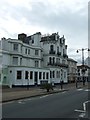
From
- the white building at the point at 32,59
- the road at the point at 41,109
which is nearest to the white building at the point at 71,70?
the white building at the point at 32,59

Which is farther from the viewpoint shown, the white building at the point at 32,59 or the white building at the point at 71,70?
the white building at the point at 71,70

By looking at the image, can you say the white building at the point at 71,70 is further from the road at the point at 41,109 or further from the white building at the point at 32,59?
the road at the point at 41,109

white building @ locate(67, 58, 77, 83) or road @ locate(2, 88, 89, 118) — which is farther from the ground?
white building @ locate(67, 58, 77, 83)

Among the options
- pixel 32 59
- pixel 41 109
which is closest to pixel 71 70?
pixel 32 59

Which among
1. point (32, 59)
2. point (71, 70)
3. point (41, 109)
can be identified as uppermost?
point (32, 59)

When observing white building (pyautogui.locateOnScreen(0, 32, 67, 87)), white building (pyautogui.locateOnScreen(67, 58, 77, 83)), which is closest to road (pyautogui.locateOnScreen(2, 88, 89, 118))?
white building (pyautogui.locateOnScreen(0, 32, 67, 87))

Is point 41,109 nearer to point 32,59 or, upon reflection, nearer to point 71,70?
point 32,59

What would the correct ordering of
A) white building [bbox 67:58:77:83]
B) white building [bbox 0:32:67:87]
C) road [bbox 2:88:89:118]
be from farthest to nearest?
1. white building [bbox 67:58:77:83]
2. white building [bbox 0:32:67:87]
3. road [bbox 2:88:89:118]

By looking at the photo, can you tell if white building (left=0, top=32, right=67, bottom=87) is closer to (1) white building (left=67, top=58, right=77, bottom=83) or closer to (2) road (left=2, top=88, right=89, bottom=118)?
(1) white building (left=67, top=58, right=77, bottom=83)

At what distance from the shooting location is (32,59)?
208 ft

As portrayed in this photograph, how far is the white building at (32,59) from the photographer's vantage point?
51031 mm

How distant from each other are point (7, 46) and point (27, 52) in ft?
26.4

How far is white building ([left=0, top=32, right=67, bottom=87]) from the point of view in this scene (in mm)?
51031

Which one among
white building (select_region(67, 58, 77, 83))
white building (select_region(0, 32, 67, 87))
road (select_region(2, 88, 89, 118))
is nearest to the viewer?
road (select_region(2, 88, 89, 118))
